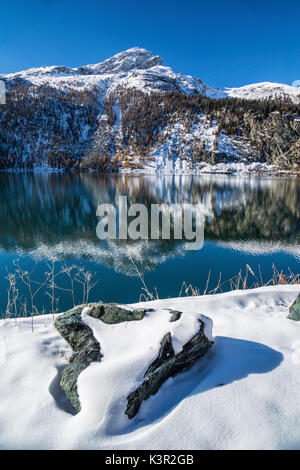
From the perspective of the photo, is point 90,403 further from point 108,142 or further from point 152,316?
point 108,142

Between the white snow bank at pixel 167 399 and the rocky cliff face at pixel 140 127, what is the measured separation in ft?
301

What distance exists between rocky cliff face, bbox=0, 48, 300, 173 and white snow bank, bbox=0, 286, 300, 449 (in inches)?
3613

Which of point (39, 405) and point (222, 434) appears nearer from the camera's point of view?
point (222, 434)

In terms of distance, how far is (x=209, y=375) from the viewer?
6.63 feet

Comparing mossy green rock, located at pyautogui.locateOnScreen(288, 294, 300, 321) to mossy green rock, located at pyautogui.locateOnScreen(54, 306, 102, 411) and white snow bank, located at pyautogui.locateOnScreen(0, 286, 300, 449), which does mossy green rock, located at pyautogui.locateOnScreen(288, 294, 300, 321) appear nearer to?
white snow bank, located at pyautogui.locateOnScreen(0, 286, 300, 449)

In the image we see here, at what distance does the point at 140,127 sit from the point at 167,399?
12397 cm

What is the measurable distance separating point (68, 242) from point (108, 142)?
366ft

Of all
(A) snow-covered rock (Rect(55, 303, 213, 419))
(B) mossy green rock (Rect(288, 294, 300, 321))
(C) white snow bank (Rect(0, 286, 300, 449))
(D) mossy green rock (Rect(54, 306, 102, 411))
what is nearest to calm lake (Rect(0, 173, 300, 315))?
(D) mossy green rock (Rect(54, 306, 102, 411))

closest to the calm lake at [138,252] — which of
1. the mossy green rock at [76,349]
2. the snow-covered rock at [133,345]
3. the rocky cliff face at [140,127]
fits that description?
the mossy green rock at [76,349]

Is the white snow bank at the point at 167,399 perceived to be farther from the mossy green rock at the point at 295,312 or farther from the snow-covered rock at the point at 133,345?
the mossy green rock at the point at 295,312

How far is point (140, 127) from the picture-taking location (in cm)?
11381

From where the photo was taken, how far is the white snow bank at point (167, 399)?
155cm

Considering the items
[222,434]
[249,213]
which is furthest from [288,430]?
[249,213]
